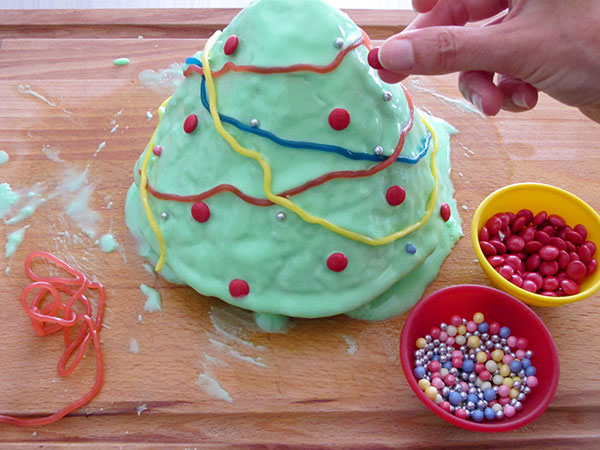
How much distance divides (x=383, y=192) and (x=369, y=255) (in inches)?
4.2

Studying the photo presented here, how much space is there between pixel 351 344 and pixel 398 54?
1.62ft

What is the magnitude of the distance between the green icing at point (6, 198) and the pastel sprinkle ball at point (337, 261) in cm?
65

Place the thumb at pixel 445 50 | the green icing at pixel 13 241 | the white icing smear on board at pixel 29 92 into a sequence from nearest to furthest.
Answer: the thumb at pixel 445 50 → the green icing at pixel 13 241 → the white icing smear on board at pixel 29 92

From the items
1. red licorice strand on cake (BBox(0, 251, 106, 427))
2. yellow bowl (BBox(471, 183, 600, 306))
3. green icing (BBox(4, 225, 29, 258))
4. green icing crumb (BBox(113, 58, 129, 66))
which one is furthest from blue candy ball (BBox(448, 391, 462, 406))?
green icing crumb (BBox(113, 58, 129, 66))

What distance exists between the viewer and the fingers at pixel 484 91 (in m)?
0.96

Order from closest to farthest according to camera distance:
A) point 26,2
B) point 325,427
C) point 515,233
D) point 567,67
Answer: point 567,67 < point 325,427 < point 515,233 < point 26,2

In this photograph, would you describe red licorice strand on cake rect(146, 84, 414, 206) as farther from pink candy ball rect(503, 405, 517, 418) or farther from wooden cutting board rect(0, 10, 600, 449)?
pink candy ball rect(503, 405, 517, 418)

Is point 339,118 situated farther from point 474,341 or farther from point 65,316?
point 65,316

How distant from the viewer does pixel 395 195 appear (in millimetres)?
960

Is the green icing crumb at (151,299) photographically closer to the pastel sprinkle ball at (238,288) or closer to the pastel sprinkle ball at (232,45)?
the pastel sprinkle ball at (238,288)

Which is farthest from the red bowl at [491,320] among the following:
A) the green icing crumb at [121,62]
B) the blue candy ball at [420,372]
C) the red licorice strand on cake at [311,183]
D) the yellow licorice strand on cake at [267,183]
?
the green icing crumb at [121,62]

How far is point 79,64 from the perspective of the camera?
1360 mm

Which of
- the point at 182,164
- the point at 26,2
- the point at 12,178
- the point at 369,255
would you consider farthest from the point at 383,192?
the point at 26,2

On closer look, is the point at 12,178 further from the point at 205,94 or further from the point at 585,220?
the point at 585,220
